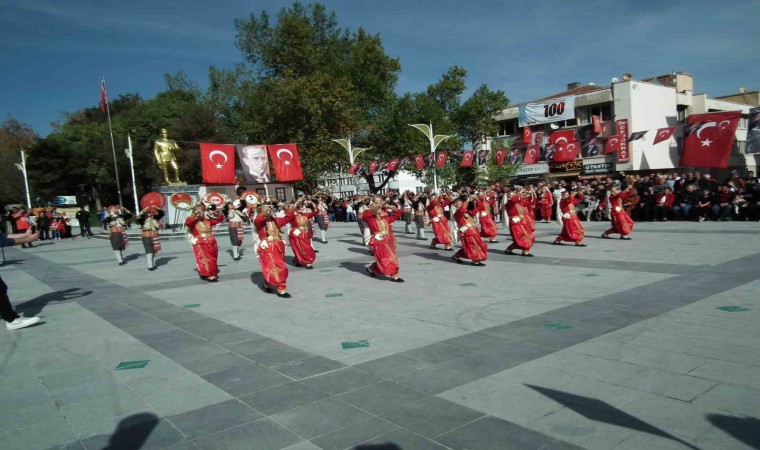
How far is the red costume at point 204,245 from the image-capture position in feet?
35.3

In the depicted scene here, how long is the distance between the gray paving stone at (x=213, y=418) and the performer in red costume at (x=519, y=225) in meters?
9.03

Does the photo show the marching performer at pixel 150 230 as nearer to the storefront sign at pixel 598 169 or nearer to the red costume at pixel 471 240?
the red costume at pixel 471 240

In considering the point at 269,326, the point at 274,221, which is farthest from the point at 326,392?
the point at 274,221

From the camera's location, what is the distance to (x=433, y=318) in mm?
6879

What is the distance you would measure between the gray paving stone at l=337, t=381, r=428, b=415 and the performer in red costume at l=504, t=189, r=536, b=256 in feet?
26.9

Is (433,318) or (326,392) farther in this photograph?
(433,318)

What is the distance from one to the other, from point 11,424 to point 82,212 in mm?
26866

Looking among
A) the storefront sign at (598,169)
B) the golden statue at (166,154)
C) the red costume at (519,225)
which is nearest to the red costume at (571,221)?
the red costume at (519,225)

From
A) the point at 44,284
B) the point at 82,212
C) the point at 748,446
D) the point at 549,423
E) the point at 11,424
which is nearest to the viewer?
the point at 748,446

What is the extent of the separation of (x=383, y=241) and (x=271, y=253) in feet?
6.99

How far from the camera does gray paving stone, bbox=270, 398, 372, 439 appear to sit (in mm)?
3795

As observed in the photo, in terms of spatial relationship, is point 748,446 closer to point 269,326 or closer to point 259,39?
point 269,326

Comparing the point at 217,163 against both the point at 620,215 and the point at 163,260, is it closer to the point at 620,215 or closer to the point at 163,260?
the point at 163,260

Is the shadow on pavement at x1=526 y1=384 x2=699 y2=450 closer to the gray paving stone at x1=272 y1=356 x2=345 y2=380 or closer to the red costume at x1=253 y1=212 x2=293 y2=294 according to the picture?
the gray paving stone at x1=272 y1=356 x2=345 y2=380
